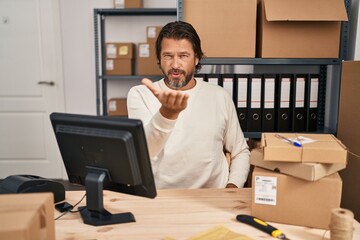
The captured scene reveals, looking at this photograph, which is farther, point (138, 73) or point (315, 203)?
point (138, 73)

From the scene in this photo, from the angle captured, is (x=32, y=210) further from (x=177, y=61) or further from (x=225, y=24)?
(x=225, y=24)

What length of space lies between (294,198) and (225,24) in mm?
1204

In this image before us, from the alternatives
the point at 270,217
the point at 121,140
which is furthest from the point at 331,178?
the point at 121,140

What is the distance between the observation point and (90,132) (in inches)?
37.9

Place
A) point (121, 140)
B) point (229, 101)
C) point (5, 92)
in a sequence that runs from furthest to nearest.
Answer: point (5, 92)
point (229, 101)
point (121, 140)

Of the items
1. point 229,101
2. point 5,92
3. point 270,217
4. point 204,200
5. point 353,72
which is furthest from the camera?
point 5,92

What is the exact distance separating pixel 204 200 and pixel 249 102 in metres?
0.98

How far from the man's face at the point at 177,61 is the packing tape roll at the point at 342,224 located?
1069mm

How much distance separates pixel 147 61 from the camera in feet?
9.57

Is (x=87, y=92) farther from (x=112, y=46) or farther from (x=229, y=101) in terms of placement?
(x=229, y=101)

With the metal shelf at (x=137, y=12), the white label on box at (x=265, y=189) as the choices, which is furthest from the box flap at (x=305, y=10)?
the metal shelf at (x=137, y=12)

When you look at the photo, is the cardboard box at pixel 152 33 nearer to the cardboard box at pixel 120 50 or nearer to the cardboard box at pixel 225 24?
the cardboard box at pixel 120 50

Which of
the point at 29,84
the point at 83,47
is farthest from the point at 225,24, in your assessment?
the point at 29,84

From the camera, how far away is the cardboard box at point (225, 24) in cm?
191
